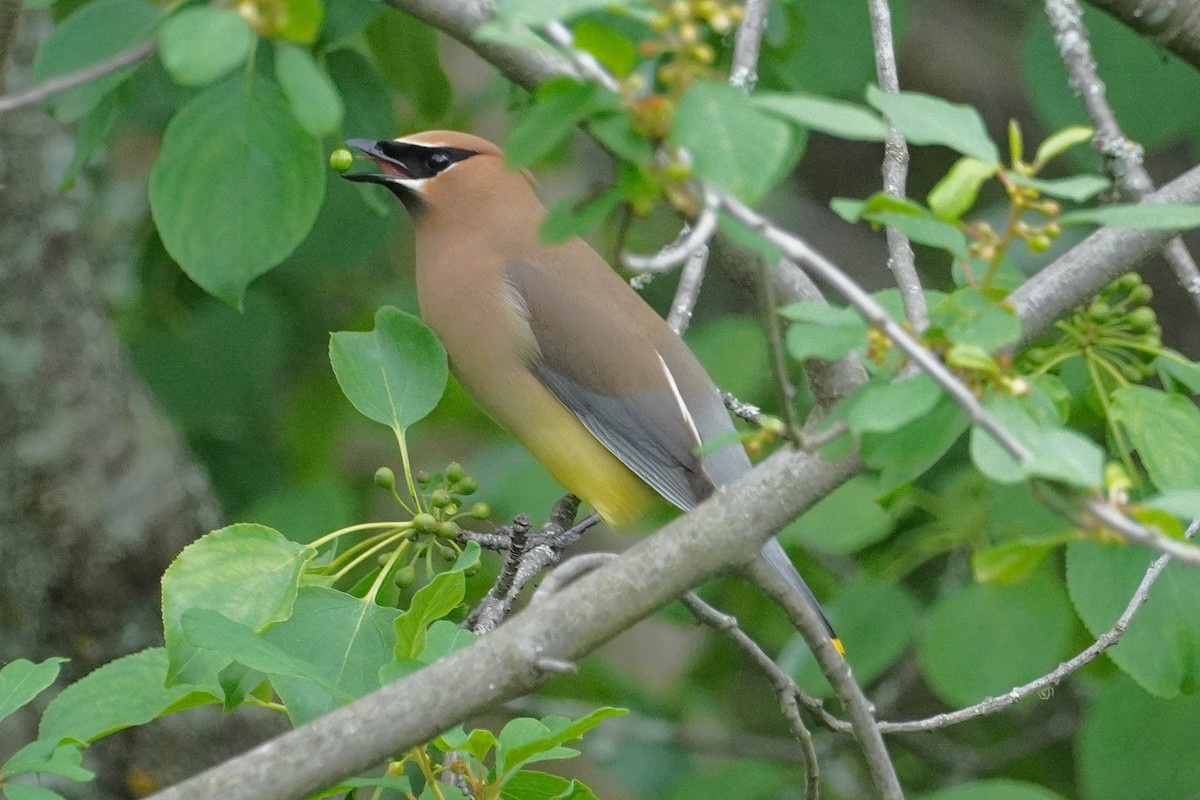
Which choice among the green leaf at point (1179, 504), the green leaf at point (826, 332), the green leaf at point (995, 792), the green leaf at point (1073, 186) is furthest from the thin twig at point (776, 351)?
the green leaf at point (995, 792)

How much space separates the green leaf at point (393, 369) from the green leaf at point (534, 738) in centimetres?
68

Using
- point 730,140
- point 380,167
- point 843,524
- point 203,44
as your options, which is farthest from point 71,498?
point 730,140

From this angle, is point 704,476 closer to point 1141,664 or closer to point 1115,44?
Answer: point 1141,664

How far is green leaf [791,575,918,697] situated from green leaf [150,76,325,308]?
1.92 m

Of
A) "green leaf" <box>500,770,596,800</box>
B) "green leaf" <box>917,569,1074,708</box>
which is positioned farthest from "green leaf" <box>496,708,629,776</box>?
"green leaf" <box>917,569,1074,708</box>

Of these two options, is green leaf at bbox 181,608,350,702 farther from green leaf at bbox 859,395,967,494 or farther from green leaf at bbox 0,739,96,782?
green leaf at bbox 859,395,967,494

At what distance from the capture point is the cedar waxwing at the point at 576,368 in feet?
11.7

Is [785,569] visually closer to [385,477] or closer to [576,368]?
[576,368]

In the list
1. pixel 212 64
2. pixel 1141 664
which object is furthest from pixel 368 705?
pixel 1141 664

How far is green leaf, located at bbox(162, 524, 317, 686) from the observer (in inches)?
83.5

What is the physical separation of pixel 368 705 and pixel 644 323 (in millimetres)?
1896

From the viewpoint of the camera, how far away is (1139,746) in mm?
3637

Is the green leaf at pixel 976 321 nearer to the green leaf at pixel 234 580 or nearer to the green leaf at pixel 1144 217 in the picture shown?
the green leaf at pixel 1144 217

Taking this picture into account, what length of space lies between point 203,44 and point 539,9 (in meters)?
0.34
